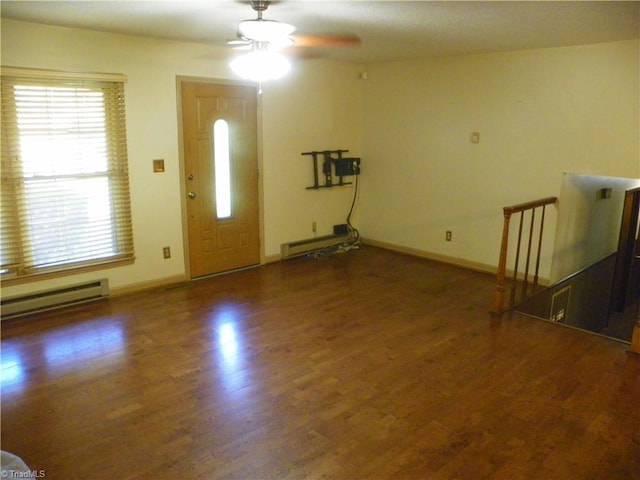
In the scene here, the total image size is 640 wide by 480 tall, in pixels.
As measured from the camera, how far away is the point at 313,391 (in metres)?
2.88

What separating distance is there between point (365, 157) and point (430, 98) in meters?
1.19

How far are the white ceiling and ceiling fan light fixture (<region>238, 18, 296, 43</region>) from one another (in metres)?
0.18

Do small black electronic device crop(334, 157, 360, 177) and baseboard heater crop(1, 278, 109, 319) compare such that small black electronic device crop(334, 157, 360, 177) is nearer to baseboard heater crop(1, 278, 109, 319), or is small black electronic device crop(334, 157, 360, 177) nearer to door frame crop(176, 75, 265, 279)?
door frame crop(176, 75, 265, 279)

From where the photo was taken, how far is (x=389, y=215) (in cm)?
612

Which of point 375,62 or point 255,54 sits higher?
point 375,62

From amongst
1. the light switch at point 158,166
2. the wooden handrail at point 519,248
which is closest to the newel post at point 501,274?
the wooden handrail at point 519,248

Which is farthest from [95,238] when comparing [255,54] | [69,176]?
[255,54]

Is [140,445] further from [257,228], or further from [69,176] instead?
[257,228]

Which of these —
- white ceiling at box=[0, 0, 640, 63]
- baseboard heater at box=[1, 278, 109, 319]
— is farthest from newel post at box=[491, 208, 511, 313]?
baseboard heater at box=[1, 278, 109, 319]

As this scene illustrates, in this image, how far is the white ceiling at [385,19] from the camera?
2969mm

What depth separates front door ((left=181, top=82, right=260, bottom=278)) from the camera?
4715 millimetres

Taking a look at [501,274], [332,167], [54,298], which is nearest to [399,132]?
[332,167]

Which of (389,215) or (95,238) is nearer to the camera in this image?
(95,238)

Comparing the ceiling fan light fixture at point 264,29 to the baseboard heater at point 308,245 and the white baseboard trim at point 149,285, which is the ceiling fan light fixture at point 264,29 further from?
the baseboard heater at point 308,245
